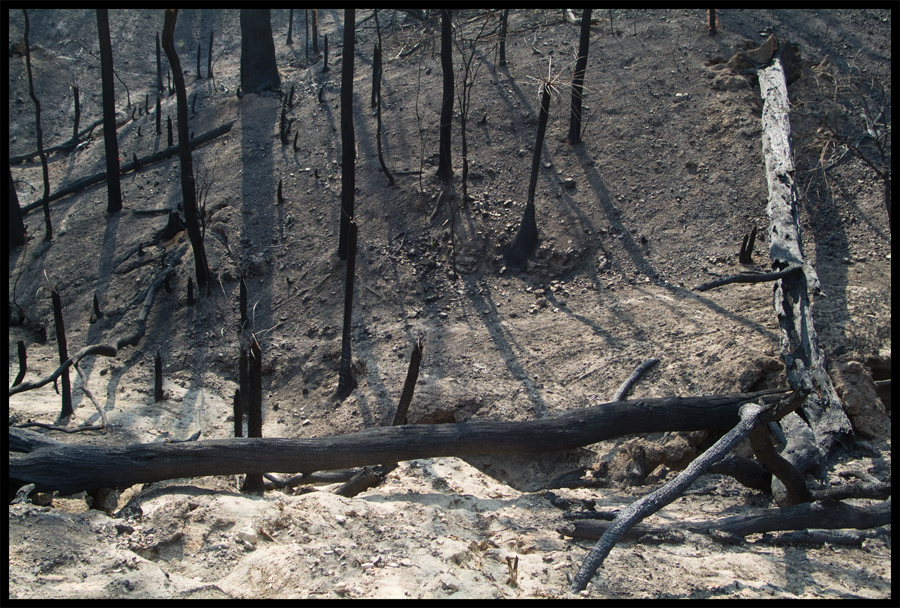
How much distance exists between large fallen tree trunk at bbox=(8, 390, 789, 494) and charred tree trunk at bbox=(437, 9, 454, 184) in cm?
696

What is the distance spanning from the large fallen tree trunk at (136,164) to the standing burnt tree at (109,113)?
1425 mm

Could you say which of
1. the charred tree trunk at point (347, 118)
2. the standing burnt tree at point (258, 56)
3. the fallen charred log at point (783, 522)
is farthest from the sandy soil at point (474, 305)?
the charred tree trunk at point (347, 118)

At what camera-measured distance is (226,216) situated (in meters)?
12.1

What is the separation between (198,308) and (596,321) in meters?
6.72

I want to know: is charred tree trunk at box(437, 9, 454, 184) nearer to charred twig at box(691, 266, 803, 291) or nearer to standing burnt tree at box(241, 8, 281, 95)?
charred twig at box(691, 266, 803, 291)

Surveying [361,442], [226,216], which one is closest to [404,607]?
[361,442]

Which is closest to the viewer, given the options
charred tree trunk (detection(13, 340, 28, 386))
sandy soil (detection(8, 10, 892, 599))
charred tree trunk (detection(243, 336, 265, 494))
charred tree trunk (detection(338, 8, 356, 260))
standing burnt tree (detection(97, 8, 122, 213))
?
sandy soil (detection(8, 10, 892, 599))

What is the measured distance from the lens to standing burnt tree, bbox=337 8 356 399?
8.00m

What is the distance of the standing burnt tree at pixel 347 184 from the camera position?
315 inches

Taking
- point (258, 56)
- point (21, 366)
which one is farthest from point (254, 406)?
point (258, 56)

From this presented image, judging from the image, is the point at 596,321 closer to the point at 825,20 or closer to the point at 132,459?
the point at 132,459

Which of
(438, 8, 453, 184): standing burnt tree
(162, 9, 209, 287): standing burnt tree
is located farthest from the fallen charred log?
(162, 9, 209, 287): standing burnt tree

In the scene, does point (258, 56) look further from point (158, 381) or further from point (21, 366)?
point (21, 366)

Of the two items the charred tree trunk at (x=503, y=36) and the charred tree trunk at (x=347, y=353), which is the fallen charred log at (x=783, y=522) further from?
the charred tree trunk at (x=503, y=36)
